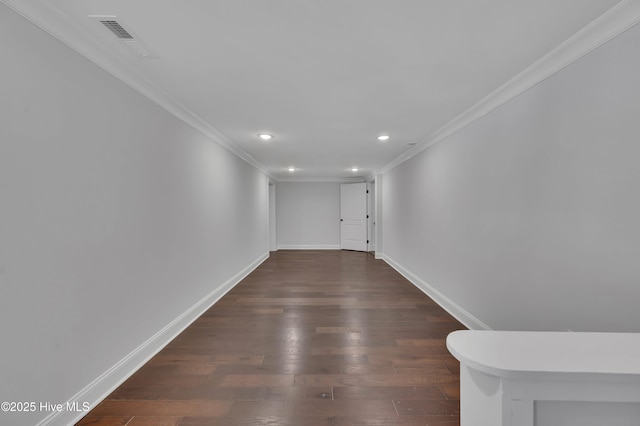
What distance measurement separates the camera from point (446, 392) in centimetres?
185

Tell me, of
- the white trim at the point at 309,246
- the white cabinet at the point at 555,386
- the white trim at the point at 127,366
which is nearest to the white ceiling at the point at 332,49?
the white cabinet at the point at 555,386

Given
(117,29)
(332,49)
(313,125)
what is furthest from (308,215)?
(117,29)

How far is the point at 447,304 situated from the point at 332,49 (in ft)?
10.1

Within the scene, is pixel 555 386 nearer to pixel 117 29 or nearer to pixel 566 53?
pixel 566 53

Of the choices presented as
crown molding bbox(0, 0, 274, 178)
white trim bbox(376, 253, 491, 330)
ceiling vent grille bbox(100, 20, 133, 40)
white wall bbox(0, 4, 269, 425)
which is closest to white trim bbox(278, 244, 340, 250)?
white trim bbox(376, 253, 491, 330)

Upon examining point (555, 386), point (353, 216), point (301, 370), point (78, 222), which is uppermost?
point (78, 222)

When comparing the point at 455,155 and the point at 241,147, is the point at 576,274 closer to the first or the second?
the point at 455,155

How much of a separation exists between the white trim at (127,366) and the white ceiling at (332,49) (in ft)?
6.98

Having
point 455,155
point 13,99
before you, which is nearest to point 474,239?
point 455,155

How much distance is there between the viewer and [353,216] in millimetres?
8312

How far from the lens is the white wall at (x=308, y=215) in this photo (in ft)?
28.2

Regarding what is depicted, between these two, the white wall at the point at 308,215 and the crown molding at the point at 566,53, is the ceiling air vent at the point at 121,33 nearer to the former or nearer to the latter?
the crown molding at the point at 566,53

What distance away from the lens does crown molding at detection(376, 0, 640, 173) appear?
1.39 meters

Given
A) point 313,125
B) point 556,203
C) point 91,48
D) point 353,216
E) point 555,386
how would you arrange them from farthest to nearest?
point 353,216 < point 313,125 < point 556,203 < point 91,48 < point 555,386
